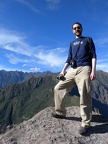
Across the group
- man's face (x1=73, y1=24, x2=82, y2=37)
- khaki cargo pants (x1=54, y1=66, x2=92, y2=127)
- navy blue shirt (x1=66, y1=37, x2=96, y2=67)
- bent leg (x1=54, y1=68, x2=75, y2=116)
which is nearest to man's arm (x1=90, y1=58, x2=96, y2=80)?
navy blue shirt (x1=66, y1=37, x2=96, y2=67)

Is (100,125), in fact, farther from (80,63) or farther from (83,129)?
(80,63)

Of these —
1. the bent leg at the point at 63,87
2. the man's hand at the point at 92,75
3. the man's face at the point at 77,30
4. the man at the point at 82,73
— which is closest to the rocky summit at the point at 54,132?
the man at the point at 82,73

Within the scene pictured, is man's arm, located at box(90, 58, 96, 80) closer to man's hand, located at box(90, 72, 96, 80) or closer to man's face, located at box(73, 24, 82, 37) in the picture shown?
man's hand, located at box(90, 72, 96, 80)

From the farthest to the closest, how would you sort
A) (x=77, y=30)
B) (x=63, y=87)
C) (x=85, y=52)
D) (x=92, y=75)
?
(x=63, y=87) → (x=77, y=30) → (x=85, y=52) → (x=92, y=75)

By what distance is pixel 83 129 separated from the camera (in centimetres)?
999

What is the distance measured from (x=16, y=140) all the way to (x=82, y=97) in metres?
3.34

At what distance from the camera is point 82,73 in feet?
34.1

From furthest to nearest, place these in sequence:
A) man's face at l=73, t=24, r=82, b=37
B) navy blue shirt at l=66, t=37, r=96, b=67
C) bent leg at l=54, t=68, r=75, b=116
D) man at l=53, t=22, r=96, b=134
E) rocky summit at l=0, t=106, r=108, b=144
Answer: bent leg at l=54, t=68, r=75, b=116
man's face at l=73, t=24, r=82, b=37
navy blue shirt at l=66, t=37, r=96, b=67
man at l=53, t=22, r=96, b=134
rocky summit at l=0, t=106, r=108, b=144

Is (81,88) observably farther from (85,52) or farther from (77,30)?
(77,30)

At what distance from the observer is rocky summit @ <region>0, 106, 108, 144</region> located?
963 centimetres

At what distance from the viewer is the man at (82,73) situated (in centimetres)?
1016

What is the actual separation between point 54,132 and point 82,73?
2839mm

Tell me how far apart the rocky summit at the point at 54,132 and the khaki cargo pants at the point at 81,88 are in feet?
2.23

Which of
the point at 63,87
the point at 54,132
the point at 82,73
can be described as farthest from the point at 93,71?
the point at 54,132
